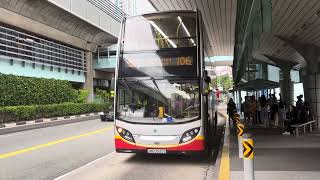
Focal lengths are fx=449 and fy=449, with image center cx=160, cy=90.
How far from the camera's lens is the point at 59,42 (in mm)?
43625

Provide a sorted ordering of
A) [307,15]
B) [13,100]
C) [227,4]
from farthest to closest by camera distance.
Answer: [13,100] → [227,4] → [307,15]

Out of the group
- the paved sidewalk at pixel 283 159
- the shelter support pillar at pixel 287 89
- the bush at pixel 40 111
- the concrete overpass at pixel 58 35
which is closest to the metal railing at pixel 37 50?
the concrete overpass at pixel 58 35

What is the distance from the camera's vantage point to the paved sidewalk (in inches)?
342

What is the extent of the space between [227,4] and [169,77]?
300 inches

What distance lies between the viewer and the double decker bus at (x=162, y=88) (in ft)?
36.3

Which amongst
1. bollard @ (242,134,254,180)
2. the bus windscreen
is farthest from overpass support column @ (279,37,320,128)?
bollard @ (242,134,254,180)

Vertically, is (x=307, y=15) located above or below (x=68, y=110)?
above

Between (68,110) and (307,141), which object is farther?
(68,110)

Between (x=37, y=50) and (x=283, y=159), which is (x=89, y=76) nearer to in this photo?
(x=37, y=50)

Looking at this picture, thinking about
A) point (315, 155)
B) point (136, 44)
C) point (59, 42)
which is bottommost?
point (315, 155)

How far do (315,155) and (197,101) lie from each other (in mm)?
3212

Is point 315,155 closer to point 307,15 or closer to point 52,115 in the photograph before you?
point 307,15

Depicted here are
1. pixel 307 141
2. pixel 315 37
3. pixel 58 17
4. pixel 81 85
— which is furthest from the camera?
pixel 81 85

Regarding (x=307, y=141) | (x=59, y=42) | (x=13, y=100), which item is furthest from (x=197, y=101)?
(x=59, y=42)
